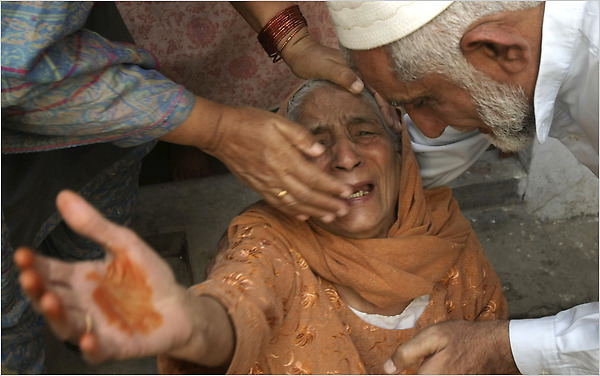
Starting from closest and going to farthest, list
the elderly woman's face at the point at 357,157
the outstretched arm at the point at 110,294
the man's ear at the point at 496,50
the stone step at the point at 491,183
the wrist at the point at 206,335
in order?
the outstretched arm at the point at 110,294 < the wrist at the point at 206,335 < the man's ear at the point at 496,50 < the elderly woman's face at the point at 357,157 < the stone step at the point at 491,183

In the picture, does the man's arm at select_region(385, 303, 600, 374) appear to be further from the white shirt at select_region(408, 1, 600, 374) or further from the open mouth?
the open mouth

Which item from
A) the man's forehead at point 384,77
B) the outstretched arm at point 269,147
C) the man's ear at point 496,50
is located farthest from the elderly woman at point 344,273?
the man's ear at point 496,50

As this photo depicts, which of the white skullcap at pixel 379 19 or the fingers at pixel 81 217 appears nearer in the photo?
the fingers at pixel 81 217

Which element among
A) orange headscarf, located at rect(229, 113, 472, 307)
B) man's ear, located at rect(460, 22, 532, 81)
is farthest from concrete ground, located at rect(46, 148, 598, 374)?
man's ear, located at rect(460, 22, 532, 81)

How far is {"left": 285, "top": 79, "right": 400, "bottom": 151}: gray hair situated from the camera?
2465 millimetres

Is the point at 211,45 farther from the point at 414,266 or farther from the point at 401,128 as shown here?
the point at 414,266

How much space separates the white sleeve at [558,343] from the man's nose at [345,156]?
0.75 m

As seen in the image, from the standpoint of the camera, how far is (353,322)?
233 cm

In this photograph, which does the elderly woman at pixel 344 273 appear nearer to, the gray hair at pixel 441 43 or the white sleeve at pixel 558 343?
the white sleeve at pixel 558 343

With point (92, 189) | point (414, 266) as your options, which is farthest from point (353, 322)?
point (92, 189)

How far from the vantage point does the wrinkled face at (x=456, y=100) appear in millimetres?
1973

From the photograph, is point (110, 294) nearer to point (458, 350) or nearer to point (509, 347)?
point (458, 350)

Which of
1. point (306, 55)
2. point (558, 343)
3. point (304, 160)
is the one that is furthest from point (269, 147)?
point (558, 343)

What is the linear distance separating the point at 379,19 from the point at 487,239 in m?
2.38
